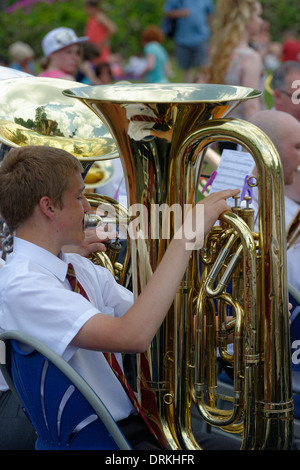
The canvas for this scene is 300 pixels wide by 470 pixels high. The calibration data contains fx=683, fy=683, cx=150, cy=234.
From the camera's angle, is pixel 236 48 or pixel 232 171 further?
pixel 236 48

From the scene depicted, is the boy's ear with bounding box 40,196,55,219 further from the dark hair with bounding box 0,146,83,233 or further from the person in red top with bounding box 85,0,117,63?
the person in red top with bounding box 85,0,117,63

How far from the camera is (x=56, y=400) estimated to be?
161cm

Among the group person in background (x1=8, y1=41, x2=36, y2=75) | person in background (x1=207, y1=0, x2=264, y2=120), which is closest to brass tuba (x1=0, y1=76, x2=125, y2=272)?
person in background (x1=207, y1=0, x2=264, y2=120)

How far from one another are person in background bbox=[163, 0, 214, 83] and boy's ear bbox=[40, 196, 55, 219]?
24.3ft

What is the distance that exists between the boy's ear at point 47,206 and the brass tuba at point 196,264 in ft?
0.73

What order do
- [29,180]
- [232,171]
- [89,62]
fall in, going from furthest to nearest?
[89,62], [232,171], [29,180]

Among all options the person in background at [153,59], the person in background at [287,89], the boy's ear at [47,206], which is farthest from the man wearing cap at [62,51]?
the boy's ear at [47,206]

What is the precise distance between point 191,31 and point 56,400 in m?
7.96

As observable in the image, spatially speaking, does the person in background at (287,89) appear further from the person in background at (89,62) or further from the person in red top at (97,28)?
the person in red top at (97,28)

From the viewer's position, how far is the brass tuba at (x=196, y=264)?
165 cm

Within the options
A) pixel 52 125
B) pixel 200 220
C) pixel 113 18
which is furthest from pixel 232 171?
pixel 113 18

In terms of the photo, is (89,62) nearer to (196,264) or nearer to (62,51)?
(62,51)
